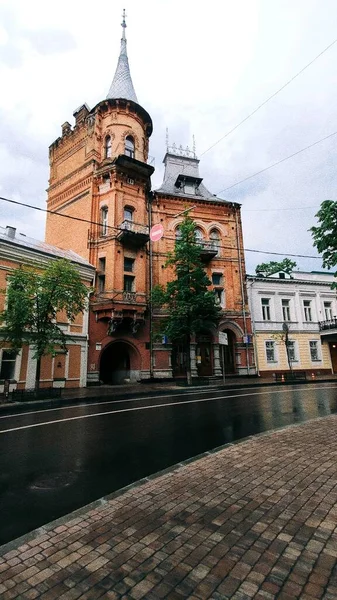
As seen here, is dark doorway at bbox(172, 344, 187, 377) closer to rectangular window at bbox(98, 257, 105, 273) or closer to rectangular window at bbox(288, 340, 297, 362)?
rectangular window at bbox(98, 257, 105, 273)

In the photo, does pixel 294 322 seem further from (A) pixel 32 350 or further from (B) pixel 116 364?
(A) pixel 32 350

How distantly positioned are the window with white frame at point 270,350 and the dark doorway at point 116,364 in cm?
1284

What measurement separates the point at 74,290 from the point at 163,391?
7578mm

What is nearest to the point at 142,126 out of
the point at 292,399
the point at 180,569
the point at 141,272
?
the point at 141,272

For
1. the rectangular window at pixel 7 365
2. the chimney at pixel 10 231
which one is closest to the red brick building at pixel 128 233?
the chimney at pixel 10 231

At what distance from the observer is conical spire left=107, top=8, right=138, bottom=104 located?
26998 mm

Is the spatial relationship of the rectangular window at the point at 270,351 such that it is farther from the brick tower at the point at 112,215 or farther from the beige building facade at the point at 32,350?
the beige building facade at the point at 32,350

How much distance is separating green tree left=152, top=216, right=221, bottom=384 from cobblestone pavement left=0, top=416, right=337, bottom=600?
1675 cm

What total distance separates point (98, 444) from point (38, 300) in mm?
10188

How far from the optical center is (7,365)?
1711cm

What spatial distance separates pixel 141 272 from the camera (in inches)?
941

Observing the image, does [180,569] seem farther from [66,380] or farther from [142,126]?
[142,126]

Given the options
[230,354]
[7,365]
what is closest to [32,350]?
[7,365]

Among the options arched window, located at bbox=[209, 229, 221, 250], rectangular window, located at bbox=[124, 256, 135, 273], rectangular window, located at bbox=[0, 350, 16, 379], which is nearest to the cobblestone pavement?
rectangular window, located at bbox=[0, 350, 16, 379]
